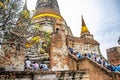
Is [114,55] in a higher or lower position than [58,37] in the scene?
lower

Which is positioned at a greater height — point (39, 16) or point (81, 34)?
point (39, 16)

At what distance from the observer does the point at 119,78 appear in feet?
43.4

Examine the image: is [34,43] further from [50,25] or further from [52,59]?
[50,25]

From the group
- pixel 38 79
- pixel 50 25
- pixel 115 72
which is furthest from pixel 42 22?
pixel 38 79

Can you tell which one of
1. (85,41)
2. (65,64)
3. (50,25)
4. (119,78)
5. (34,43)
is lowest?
(119,78)

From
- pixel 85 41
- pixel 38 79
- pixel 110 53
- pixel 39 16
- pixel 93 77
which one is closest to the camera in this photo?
pixel 38 79

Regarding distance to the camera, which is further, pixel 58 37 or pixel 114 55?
pixel 114 55

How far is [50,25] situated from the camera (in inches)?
1010

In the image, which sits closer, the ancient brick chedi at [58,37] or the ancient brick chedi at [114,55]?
the ancient brick chedi at [58,37]

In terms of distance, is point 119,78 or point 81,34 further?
point 81,34

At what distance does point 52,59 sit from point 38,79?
3393 mm

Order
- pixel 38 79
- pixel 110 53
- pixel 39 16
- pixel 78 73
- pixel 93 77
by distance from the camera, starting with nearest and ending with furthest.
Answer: pixel 38 79
pixel 78 73
pixel 93 77
pixel 110 53
pixel 39 16

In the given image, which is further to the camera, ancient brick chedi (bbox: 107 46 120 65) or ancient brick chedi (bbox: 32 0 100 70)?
ancient brick chedi (bbox: 107 46 120 65)

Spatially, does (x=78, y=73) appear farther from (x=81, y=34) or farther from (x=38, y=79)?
(x=81, y=34)
